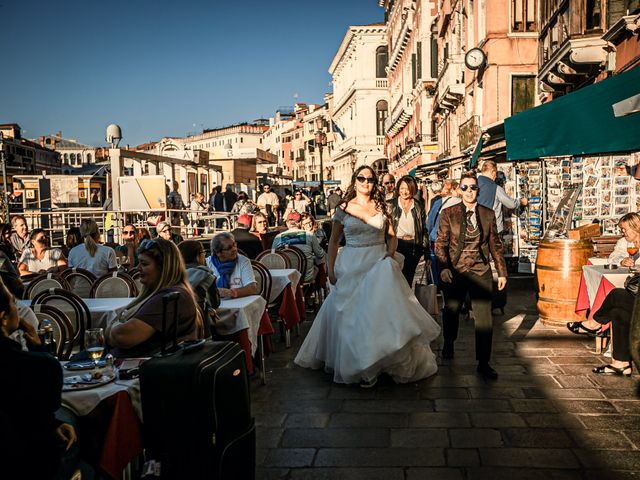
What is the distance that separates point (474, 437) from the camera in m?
4.39

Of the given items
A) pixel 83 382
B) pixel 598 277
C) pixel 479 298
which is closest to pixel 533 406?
pixel 479 298

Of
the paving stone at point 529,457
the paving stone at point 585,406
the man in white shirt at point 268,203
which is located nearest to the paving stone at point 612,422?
the paving stone at point 585,406

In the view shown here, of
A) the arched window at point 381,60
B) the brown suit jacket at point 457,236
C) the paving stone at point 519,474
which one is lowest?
the paving stone at point 519,474

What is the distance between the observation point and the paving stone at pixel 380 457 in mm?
3994

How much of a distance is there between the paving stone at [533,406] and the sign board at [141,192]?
11.1 m

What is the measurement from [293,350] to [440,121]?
87.8 ft

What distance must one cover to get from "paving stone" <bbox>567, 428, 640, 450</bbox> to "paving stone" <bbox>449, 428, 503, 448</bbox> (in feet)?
1.68

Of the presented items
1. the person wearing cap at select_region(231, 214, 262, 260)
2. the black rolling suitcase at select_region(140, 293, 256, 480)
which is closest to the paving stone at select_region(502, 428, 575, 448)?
the black rolling suitcase at select_region(140, 293, 256, 480)

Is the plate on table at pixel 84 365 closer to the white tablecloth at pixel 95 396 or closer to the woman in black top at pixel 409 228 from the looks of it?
the white tablecloth at pixel 95 396

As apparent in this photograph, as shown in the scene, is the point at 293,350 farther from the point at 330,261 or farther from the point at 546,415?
the point at 546,415

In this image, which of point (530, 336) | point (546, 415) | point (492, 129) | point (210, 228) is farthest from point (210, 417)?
point (210, 228)

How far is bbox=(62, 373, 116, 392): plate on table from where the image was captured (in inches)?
122

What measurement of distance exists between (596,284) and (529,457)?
10.4ft

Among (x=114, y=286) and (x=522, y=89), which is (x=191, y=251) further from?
(x=522, y=89)
